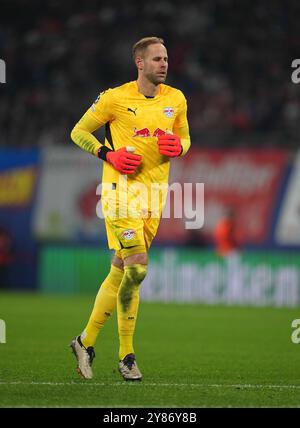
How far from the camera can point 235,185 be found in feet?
65.9

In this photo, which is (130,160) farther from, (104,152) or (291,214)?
(291,214)

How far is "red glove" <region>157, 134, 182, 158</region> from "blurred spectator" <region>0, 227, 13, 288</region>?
563 inches

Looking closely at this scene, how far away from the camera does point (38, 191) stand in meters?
21.5

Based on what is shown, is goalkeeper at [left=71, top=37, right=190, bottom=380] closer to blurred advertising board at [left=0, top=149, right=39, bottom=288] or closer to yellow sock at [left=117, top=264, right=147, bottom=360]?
yellow sock at [left=117, top=264, right=147, bottom=360]

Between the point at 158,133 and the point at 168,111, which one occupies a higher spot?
the point at 168,111

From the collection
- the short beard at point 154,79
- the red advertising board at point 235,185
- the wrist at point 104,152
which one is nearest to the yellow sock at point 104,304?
the wrist at point 104,152

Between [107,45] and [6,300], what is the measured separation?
7699 mm

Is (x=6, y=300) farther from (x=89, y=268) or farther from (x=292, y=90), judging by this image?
(x=292, y=90)

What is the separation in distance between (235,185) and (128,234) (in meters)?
12.7

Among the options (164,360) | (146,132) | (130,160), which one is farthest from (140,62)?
(164,360)

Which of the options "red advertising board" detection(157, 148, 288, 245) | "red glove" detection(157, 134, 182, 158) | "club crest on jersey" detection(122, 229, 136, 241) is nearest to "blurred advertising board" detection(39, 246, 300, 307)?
"red advertising board" detection(157, 148, 288, 245)

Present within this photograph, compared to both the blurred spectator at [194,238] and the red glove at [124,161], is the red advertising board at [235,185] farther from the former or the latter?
the red glove at [124,161]

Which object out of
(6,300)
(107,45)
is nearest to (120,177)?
(6,300)

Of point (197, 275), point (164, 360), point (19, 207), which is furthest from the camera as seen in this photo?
point (19, 207)
